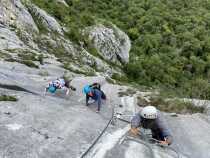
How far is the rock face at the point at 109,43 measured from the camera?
67.4 m

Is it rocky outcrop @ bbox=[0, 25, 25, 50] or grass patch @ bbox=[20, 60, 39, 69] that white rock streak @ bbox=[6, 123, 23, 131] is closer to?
grass patch @ bbox=[20, 60, 39, 69]

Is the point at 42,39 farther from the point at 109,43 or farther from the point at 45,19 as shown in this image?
the point at 109,43

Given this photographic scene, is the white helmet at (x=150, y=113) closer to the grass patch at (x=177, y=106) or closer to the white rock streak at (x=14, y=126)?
the white rock streak at (x=14, y=126)

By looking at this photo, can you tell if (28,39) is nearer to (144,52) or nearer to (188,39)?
(144,52)

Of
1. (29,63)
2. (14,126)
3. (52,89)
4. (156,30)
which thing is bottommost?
(14,126)

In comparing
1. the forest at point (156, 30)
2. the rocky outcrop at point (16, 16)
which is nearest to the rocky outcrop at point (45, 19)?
the rocky outcrop at point (16, 16)

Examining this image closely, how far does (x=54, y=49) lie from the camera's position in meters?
49.3

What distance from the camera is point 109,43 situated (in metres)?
69.3

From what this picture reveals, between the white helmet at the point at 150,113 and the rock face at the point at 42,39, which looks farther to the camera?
the rock face at the point at 42,39

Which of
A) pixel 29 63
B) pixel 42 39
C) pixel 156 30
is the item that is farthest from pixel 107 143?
pixel 156 30

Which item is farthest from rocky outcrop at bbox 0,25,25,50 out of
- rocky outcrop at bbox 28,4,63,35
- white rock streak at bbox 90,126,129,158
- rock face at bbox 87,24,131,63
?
white rock streak at bbox 90,126,129,158

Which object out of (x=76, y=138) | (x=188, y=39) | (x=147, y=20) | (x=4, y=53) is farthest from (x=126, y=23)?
(x=76, y=138)

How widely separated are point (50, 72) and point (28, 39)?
15.4 m

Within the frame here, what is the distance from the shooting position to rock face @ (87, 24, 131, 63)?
67.4 metres
